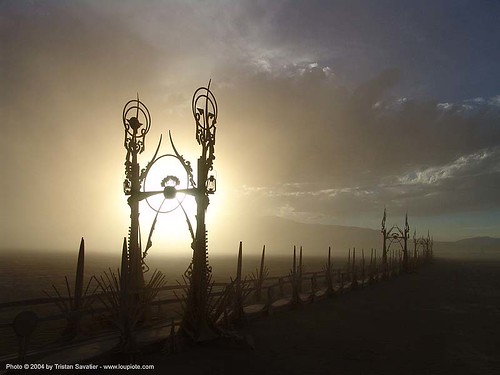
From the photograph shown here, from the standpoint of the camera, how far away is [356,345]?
37.6 ft

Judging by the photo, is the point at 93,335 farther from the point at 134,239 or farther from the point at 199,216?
the point at 199,216

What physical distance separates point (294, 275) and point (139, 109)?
1033cm

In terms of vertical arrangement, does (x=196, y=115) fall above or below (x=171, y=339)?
above

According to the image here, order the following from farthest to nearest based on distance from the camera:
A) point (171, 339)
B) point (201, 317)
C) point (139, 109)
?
point (139, 109) → point (201, 317) → point (171, 339)

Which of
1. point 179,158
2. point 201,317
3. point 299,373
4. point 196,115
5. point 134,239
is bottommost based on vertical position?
point 299,373

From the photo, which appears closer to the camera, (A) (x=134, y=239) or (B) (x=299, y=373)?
(B) (x=299, y=373)

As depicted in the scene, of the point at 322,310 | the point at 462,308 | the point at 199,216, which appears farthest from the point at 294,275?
the point at 199,216

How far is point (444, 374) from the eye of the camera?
352 inches

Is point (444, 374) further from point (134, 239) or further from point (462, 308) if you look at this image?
point (462, 308)

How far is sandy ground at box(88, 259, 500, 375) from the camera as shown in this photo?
920cm

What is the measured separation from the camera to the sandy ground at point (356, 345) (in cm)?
920

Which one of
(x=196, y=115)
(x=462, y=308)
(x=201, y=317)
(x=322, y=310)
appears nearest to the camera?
(x=201, y=317)

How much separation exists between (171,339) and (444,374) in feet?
19.7

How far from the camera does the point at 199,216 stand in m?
10.6
